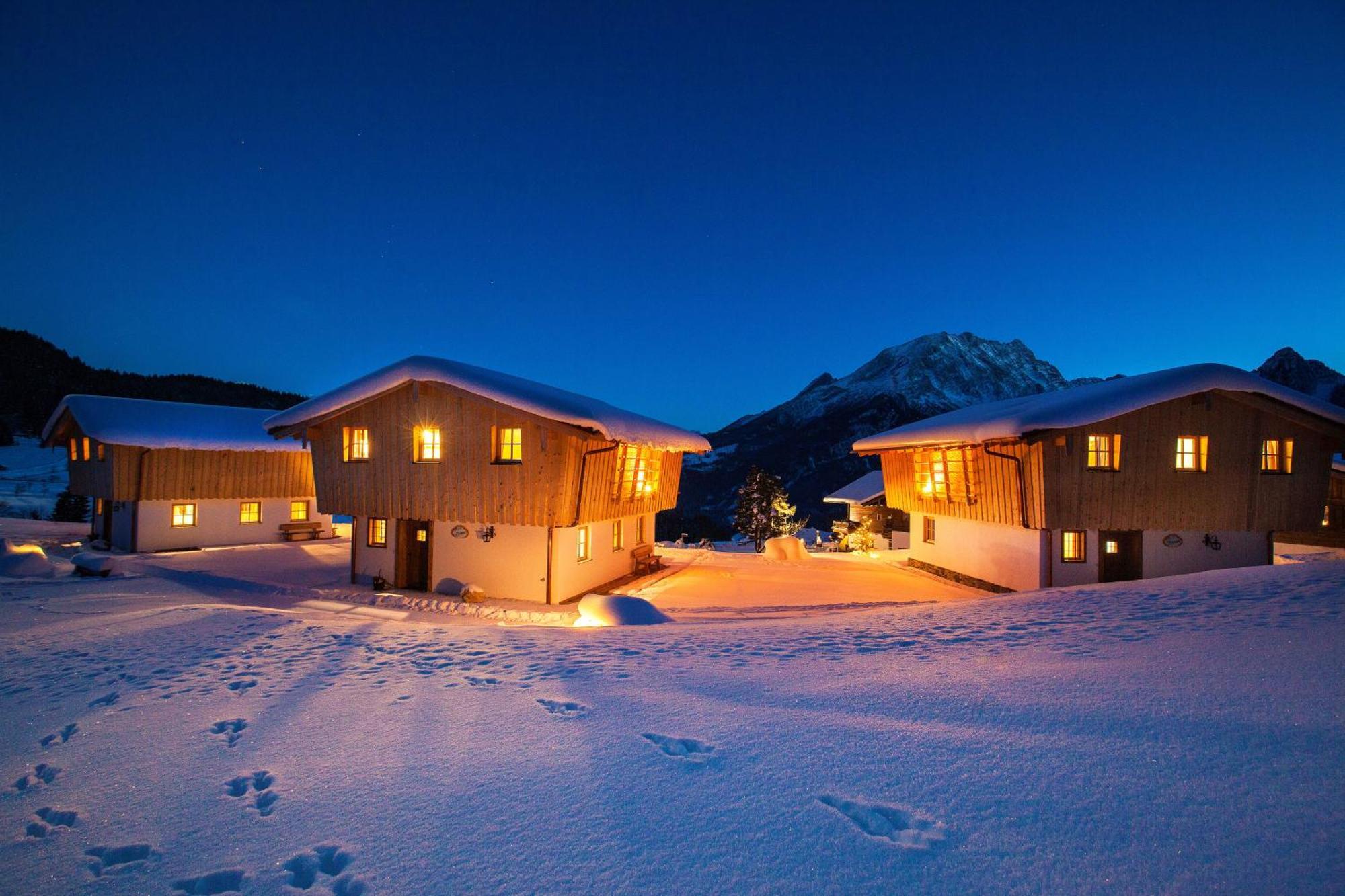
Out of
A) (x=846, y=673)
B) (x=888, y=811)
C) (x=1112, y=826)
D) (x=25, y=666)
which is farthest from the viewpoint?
(x=25, y=666)

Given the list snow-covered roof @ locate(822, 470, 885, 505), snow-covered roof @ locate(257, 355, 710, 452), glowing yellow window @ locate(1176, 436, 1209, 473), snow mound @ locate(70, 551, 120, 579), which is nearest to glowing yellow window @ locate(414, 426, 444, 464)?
snow-covered roof @ locate(257, 355, 710, 452)

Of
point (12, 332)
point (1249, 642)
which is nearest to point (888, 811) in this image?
point (1249, 642)

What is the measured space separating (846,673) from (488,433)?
1210 centimetres

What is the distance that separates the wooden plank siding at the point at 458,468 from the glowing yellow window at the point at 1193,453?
1523 centimetres

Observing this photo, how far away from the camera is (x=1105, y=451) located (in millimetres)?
15250

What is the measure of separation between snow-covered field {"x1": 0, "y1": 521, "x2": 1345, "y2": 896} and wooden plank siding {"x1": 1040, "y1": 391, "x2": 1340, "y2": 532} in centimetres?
769

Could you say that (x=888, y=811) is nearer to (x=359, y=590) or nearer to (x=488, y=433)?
(x=488, y=433)

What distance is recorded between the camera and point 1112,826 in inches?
127

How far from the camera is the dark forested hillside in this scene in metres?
73.7

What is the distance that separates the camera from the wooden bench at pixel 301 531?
26.7 metres

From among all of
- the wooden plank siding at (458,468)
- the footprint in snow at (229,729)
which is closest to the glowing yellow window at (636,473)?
the wooden plank siding at (458,468)

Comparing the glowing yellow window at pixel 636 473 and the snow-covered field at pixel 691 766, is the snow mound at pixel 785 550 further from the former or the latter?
the snow-covered field at pixel 691 766

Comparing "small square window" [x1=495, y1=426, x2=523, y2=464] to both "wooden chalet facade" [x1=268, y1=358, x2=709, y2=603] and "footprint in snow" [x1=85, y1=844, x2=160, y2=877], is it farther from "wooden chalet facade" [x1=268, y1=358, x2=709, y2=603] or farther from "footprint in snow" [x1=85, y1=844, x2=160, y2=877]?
"footprint in snow" [x1=85, y1=844, x2=160, y2=877]

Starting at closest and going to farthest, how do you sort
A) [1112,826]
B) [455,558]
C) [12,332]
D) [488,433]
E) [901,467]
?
[1112,826] → [488,433] → [455,558] → [901,467] → [12,332]
